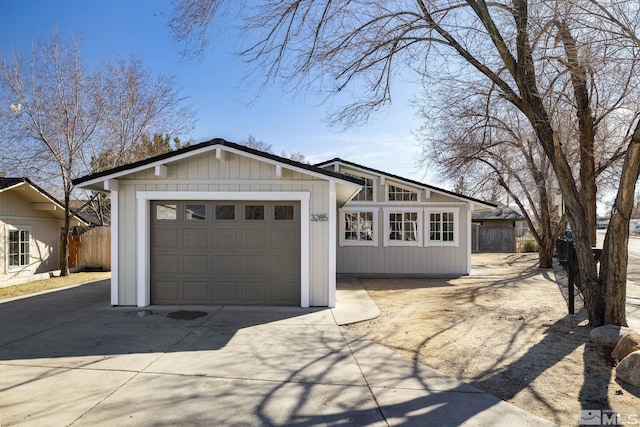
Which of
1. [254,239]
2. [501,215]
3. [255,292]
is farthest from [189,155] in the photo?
[501,215]

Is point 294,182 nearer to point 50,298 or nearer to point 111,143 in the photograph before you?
point 50,298

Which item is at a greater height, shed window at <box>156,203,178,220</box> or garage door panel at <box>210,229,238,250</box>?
shed window at <box>156,203,178,220</box>

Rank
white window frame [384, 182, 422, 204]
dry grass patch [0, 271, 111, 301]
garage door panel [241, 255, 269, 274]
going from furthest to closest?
white window frame [384, 182, 422, 204] → dry grass patch [0, 271, 111, 301] → garage door panel [241, 255, 269, 274]

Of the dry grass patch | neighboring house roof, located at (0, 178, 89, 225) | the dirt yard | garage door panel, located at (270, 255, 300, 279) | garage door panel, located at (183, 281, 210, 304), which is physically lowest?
the dry grass patch

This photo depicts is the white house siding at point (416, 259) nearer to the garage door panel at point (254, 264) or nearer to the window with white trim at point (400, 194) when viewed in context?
the window with white trim at point (400, 194)

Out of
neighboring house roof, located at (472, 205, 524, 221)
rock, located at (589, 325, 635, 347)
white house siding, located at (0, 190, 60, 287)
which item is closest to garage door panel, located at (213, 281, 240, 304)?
rock, located at (589, 325, 635, 347)

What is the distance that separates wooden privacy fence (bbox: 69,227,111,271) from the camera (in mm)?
14781

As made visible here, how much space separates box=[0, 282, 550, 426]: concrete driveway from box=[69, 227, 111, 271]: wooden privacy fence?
354 inches

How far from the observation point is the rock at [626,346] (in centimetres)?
450

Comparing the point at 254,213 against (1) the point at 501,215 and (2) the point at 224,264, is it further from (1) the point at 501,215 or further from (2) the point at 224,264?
(1) the point at 501,215

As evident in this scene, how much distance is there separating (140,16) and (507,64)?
676 centimetres

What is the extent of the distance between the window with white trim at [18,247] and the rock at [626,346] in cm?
1449

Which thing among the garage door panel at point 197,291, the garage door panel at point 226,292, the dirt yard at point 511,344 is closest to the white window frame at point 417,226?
the dirt yard at point 511,344

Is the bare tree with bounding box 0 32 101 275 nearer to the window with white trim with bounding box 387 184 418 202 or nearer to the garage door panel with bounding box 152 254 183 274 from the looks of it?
the garage door panel with bounding box 152 254 183 274
